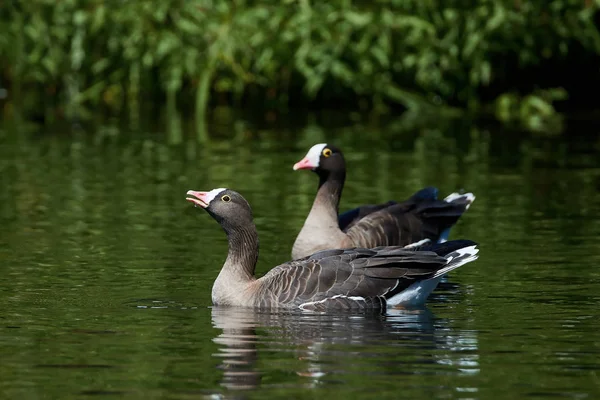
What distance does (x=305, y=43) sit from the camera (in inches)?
1328

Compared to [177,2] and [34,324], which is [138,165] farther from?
[34,324]

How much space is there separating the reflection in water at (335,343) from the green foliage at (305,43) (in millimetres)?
20682

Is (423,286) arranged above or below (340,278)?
below

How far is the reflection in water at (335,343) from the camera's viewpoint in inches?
438

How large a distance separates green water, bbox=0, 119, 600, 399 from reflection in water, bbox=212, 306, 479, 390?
3 centimetres

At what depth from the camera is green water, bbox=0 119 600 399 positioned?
35.8ft

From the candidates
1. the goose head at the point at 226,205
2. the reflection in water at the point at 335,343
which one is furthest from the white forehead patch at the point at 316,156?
the reflection in water at the point at 335,343

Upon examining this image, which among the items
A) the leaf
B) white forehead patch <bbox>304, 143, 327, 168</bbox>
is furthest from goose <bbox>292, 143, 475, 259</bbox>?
the leaf

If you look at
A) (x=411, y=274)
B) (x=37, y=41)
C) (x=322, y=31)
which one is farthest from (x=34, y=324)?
(x=37, y=41)

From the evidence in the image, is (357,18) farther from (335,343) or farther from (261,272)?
(335,343)

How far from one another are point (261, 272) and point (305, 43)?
59.3ft

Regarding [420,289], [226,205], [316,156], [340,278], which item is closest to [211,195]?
[226,205]

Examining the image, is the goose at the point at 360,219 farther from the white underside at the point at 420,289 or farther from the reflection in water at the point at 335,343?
the reflection in water at the point at 335,343

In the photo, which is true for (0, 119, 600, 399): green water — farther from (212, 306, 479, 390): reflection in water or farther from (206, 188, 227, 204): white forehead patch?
(206, 188, 227, 204): white forehead patch
